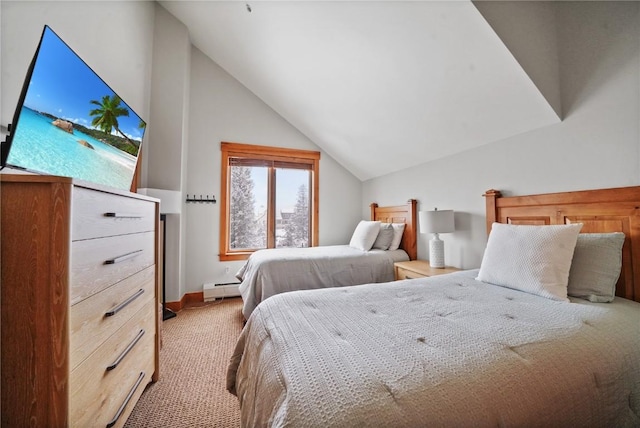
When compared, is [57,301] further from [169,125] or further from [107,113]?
[169,125]

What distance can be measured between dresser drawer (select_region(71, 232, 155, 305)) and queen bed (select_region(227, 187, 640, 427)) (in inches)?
25.7

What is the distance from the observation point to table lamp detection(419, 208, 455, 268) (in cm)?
237

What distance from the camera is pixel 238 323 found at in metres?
2.59

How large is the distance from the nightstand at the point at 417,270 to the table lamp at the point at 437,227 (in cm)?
10

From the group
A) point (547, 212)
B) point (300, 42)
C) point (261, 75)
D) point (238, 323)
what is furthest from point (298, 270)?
point (261, 75)

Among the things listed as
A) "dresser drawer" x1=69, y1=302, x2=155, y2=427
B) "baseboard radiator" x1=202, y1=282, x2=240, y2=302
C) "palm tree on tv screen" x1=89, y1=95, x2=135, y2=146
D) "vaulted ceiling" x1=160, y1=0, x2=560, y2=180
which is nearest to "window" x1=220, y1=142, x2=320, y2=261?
"baseboard radiator" x1=202, y1=282, x2=240, y2=302

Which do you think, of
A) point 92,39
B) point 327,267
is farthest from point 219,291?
point 92,39

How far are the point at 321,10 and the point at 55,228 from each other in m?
2.27

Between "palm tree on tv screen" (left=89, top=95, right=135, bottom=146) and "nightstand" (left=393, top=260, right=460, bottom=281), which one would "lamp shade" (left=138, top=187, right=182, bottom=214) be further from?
"nightstand" (left=393, top=260, right=460, bottom=281)

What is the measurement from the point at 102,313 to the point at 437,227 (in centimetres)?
248

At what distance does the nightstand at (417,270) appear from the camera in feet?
7.48

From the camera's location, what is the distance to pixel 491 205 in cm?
212

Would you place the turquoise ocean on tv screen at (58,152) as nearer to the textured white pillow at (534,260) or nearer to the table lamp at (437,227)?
the textured white pillow at (534,260)

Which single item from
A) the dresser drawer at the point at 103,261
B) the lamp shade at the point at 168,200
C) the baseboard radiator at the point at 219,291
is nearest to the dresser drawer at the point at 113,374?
the dresser drawer at the point at 103,261
